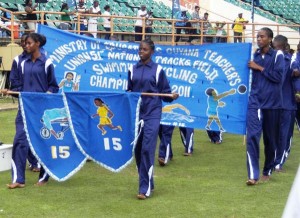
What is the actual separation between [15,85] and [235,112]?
3082mm

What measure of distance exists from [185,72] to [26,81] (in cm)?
275

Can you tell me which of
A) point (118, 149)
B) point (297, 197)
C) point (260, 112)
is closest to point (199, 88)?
point (260, 112)

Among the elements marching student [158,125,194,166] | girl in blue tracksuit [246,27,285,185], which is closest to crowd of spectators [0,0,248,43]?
marching student [158,125,194,166]

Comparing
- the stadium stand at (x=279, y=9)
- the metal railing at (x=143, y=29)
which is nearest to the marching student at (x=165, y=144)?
the metal railing at (x=143, y=29)

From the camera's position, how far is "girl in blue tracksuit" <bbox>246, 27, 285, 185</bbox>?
25.3 ft

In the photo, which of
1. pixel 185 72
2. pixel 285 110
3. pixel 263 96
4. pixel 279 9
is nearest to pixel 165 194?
pixel 263 96

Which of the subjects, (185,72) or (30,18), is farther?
(30,18)

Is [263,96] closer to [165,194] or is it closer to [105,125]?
[165,194]

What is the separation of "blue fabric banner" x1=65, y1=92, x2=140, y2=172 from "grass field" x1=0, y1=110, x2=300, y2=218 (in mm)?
430

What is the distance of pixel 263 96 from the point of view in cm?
778

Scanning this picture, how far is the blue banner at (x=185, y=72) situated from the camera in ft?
30.1

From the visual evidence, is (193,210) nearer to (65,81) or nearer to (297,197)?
A: (65,81)

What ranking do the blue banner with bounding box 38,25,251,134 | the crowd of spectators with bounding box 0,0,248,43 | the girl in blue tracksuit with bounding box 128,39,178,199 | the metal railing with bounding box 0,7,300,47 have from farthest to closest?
the crowd of spectators with bounding box 0,0,248,43, the metal railing with bounding box 0,7,300,47, the blue banner with bounding box 38,25,251,134, the girl in blue tracksuit with bounding box 128,39,178,199

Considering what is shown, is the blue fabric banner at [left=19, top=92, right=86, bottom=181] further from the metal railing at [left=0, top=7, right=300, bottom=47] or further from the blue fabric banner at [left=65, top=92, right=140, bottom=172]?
the metal railing at [left=0, top=7, right=300, bottom=47]
